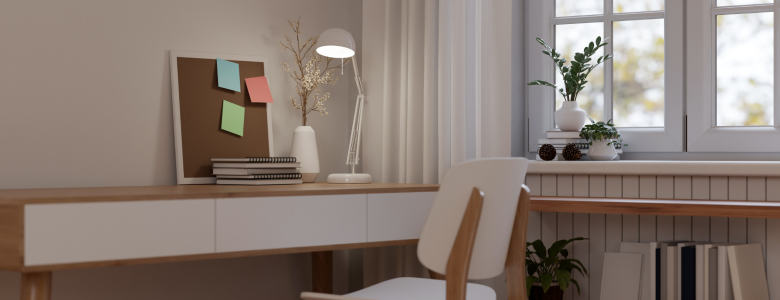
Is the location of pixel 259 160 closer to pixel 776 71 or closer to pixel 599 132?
pixel 599 132

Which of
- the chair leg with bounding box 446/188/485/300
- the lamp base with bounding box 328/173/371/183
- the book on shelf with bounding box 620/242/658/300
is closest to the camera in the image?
the chair leg with bounding box 446/188/485/300

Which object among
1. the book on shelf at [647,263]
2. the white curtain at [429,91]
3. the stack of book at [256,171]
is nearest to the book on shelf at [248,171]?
the stack of book at [256,171]

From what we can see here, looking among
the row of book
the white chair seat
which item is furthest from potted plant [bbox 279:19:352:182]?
the row of book

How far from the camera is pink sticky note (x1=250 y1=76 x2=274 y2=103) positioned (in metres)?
2.17

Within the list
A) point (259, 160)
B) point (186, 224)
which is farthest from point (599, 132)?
point (186, 224)

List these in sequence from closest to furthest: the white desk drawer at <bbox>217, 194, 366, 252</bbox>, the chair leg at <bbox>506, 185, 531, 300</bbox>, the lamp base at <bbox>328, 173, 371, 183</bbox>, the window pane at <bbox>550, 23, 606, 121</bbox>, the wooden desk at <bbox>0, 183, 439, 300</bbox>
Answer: the wooden desk at <bbox>0, 183, 439, 300</bbox>, the chair leg at <bbox>506, 185, 531, 300</bbox>, the white desk drawer at <bbox>217, 194, 366, 252</bbox>, the lamp base at <bbox>328, 173, 371, 183</bbox>, the window pane at <bbox>550, 23, 606, 121</bbox>

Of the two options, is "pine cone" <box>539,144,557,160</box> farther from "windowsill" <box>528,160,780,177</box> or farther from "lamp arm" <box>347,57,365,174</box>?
"lamp arm" <box>347,57,365,174</box>

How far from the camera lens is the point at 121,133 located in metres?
1.92

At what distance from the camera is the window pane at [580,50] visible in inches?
93.0

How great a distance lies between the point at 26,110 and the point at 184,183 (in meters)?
0.50

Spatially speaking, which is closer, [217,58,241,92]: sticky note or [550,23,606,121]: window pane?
[217,58,241,92]: sticky note

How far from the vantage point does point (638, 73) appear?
7.57 ft

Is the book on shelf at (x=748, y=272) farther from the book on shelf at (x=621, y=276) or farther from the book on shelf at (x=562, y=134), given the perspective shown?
the book on shelf at (x=562, y=134)

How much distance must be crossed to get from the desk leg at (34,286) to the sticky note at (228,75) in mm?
922
